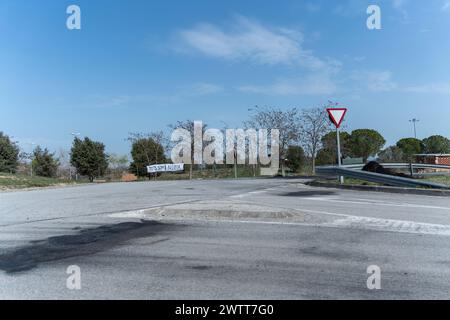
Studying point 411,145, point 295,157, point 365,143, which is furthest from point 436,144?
point 295,157

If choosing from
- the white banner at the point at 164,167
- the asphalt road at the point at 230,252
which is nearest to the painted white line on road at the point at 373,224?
the asphalt road at the point at 230,252

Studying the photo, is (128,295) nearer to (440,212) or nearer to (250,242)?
(250,242)

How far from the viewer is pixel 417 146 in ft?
205

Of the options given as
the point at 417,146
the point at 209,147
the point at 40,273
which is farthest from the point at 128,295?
the point at 417,146

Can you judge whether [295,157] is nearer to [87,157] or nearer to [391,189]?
[391,189]

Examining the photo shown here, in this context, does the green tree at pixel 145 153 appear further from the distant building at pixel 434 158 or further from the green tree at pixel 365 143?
the distant building at pixel 434 158

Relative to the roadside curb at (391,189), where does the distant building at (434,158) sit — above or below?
above

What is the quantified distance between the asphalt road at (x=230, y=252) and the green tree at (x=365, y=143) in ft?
123

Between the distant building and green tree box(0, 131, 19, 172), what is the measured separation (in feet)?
147

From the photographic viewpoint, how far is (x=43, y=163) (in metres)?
53.5

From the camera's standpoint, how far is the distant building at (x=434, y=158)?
3181 cm

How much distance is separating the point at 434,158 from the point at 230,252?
30.6 metres

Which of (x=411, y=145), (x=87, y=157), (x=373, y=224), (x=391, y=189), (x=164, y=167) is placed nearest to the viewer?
(x=373, y=224)
